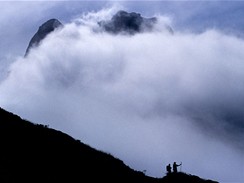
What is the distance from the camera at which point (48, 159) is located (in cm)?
2714

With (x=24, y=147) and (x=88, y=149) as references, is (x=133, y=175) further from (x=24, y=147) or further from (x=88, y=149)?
(x=24, y=147)

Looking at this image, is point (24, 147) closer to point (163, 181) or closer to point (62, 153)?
point (62, 153)

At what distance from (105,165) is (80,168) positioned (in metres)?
4.67

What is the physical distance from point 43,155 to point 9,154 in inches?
129

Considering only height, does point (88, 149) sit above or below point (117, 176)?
above

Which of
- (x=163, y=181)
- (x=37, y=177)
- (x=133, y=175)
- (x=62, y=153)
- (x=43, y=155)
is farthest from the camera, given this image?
(x=163, y=181)

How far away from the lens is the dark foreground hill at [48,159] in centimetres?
2359

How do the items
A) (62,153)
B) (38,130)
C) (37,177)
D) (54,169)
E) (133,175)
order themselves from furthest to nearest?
(133,175) < (38,130) < (62,153) < (54,169) < (37,177)

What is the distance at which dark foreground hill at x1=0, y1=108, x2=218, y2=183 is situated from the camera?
23.6 m

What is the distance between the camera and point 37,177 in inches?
922

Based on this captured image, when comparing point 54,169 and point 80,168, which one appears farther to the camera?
point 80,168

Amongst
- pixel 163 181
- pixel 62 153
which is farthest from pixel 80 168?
pixel 163 181

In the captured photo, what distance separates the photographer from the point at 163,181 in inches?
1566

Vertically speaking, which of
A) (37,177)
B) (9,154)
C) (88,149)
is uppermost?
(88,149)
